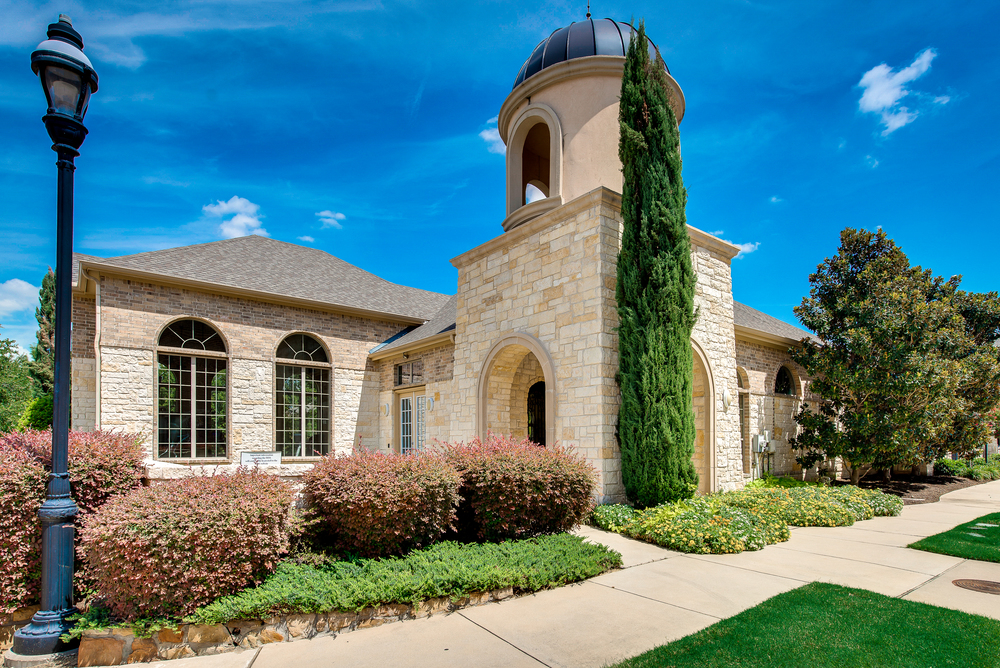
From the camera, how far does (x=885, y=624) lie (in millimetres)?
4359

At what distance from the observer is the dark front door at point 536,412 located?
12492 mm

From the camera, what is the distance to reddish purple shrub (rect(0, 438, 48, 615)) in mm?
4898

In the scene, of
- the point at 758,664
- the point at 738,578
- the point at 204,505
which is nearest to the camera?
the point at 758,664

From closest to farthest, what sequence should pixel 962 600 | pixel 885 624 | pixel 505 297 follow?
pixel 885 624
pixel 962 600
pixel 505 297

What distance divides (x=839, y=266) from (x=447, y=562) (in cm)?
1415

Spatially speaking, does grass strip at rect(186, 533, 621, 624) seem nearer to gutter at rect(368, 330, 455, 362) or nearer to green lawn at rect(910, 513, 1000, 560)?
green lawn at rect(910, 513, 1000, 560)

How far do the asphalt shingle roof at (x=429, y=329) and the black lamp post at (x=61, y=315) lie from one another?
968 centimetres

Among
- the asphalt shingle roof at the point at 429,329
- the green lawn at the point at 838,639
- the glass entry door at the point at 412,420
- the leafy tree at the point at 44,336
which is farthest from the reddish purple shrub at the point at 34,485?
the leafy tree at the point at 44,336

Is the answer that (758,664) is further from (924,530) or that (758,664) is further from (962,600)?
(924,530)

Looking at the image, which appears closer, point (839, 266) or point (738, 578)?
point (738, 578)

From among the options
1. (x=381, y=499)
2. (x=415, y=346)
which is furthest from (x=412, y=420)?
(x=381, y=499)

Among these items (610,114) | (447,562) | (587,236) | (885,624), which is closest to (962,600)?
(885,624)

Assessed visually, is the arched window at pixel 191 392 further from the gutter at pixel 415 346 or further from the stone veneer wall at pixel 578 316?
the stone veneer wall at pixel 578 316

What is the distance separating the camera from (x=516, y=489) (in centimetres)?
654
